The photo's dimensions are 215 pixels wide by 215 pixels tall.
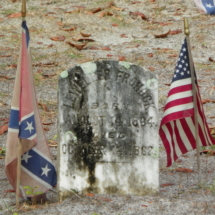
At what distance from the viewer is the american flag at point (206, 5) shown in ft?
37.3

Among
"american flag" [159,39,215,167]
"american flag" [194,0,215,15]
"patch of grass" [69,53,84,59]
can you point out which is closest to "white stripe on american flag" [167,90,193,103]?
"american flag" [159,39,215,167]

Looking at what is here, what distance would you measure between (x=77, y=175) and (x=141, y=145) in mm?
596

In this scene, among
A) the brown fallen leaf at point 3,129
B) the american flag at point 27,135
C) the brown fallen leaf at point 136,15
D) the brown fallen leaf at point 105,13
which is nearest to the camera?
the american flag at point 27,135

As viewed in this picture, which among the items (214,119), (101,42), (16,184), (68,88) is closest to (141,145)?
Answer: (68,88)

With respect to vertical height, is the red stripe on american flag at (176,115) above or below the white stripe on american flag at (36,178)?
above

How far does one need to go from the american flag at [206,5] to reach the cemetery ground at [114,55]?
0.17 m

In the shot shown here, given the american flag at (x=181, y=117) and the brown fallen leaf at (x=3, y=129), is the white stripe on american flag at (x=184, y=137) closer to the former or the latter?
the american flag at (x=181, y=117)

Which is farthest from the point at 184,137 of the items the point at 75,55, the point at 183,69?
the point at 75,55

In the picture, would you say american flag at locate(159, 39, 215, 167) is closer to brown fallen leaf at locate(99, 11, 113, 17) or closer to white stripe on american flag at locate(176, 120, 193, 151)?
white stripe on american flag at locate(176, 120, 193, 151)

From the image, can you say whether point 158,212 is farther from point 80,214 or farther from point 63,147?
point 63,147

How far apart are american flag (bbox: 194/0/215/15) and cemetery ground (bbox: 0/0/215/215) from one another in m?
0.17

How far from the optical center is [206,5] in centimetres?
1159

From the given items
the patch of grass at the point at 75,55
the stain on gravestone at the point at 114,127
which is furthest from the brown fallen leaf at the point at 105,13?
the stain on gravestone at the point at 114,127

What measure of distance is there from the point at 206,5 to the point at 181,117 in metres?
6.56
